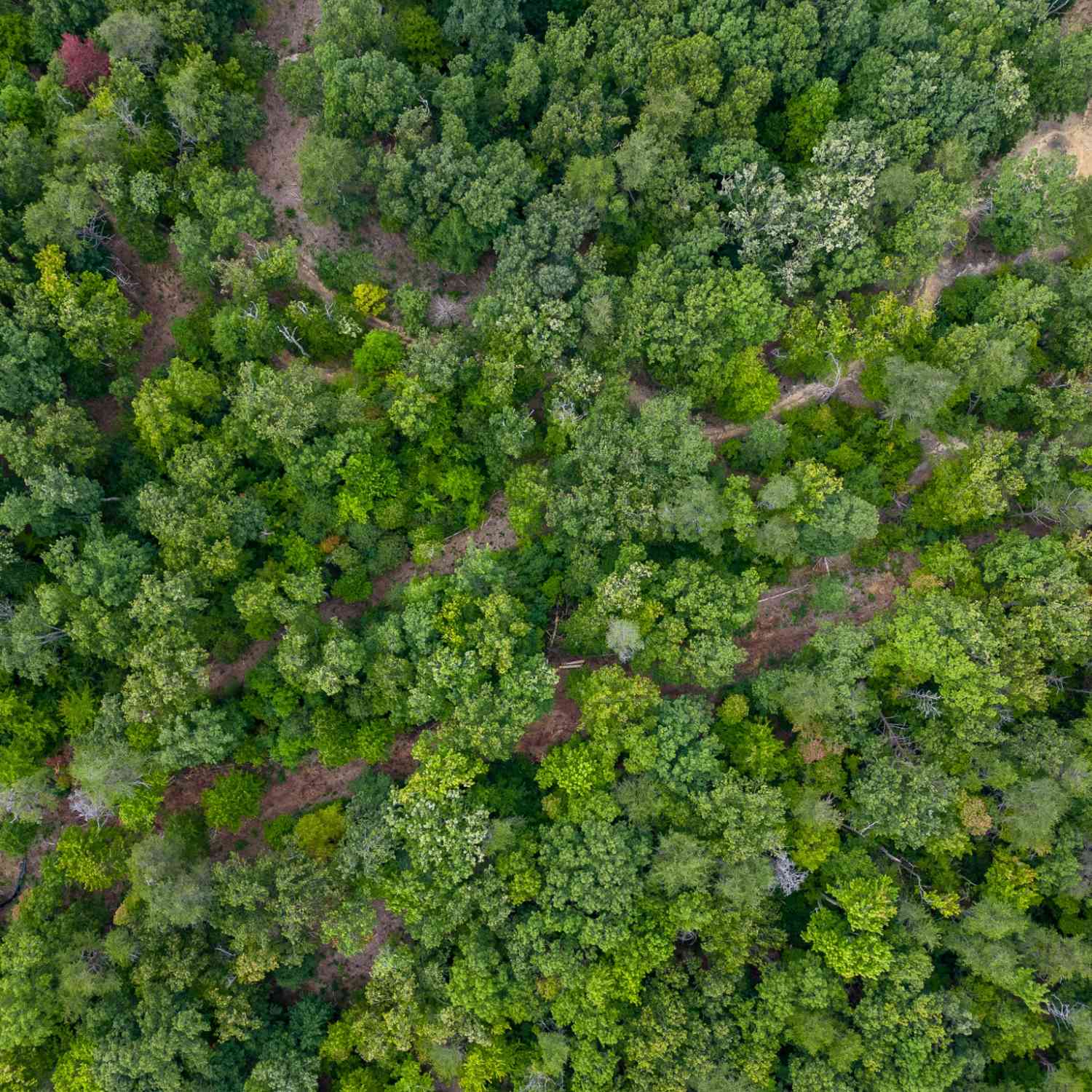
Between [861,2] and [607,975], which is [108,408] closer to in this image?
[607,975]

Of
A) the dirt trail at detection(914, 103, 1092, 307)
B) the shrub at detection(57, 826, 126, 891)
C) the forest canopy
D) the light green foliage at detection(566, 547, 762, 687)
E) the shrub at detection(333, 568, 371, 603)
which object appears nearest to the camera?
the forest canopy

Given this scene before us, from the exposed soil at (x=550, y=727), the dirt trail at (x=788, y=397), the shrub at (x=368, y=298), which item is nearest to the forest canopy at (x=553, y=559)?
the exposed soil at (x=550, y=727)

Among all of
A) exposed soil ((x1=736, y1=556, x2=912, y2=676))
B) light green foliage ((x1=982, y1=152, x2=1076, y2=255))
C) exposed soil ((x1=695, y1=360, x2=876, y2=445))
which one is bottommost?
exposed soil ((x1=736, y1=556, x2=912, y2=676))

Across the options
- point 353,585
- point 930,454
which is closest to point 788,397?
point 930,454

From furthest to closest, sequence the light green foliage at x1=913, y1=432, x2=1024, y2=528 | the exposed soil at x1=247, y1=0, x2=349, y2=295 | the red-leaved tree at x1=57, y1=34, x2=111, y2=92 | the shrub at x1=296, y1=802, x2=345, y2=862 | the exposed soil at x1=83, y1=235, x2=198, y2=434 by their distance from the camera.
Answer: the exposed soil at x1=247, y1=0, x2=349, y2=295 → the exposed soil at x1=83, y1=235, x2=198, y2=434 → the shrub at x1=296, y1=802, x2=345, y2=862 → the light green foliage at x1=913, y1=432, x2=1024, y2=528 → the red-leaved tree at x1=57, y1=34, x2=111, y2=92

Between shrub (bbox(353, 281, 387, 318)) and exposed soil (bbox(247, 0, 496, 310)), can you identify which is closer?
shrub (bbox(353, 281, 387, 318))

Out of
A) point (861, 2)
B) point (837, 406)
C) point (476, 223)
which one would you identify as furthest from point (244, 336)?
point (861, 2)

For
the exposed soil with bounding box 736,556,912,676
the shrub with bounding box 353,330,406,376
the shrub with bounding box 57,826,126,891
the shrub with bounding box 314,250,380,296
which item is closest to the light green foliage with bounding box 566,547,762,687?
the exposed soil with bounding box 736,556,912,676

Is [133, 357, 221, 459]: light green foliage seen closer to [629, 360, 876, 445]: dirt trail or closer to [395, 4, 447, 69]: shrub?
[395, 4, 447, 69]: shrub

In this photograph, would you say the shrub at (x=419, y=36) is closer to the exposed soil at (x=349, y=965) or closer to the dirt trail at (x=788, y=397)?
→ the dirt trail at (x=788, y=397)
